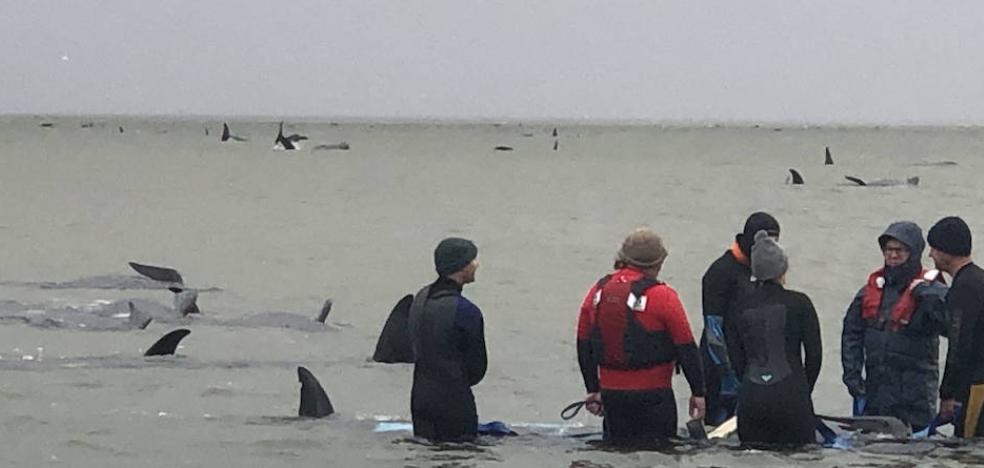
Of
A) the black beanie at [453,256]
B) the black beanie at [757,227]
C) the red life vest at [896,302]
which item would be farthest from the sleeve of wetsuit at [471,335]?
the red life vest at [896,302]

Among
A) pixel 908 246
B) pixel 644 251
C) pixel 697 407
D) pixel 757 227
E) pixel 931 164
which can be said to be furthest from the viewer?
pixel 931 164

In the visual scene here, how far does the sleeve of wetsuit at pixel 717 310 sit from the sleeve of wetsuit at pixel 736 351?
1.83 ft

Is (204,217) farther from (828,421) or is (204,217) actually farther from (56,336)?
(828,421)

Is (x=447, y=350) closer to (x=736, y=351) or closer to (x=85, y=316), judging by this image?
(x=736, y=351)

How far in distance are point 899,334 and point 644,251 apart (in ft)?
8.39

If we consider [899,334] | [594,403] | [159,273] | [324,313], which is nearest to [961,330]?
[899,334]

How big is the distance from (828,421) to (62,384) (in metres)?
9.11

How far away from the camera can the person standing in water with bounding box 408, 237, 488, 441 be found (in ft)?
44.0

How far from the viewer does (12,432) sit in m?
16.6

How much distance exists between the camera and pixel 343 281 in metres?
32.8

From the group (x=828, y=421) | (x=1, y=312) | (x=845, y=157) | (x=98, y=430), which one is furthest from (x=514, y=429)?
(x=845, y=157)

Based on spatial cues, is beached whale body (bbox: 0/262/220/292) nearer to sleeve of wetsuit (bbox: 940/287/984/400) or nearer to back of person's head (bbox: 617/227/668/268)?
back of person's head (bbox: 617/227/668/268)

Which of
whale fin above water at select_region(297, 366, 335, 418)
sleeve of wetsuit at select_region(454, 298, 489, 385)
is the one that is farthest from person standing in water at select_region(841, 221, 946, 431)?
whale fin above water at select_region(297, 366, 335, 418)

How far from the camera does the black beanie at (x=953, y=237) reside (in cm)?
1341
